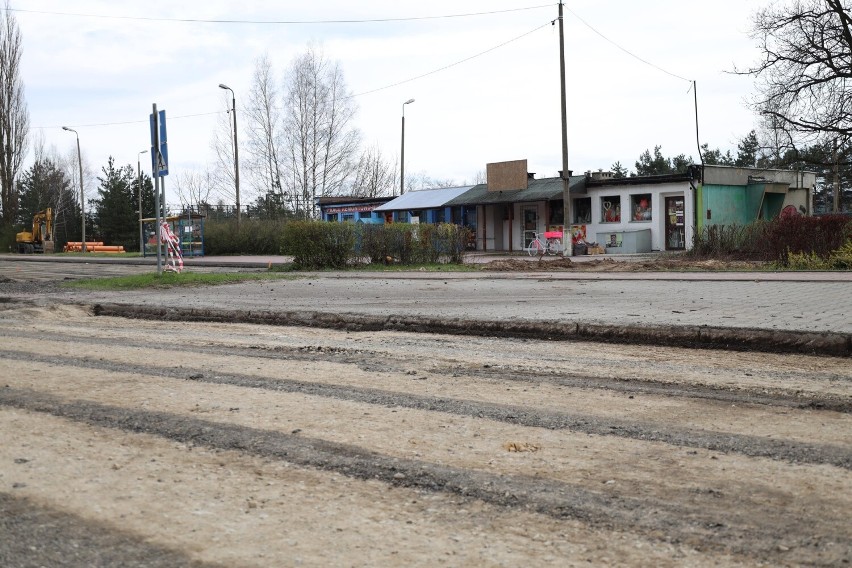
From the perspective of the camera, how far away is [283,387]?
6.03 m

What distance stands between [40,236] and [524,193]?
37.8m

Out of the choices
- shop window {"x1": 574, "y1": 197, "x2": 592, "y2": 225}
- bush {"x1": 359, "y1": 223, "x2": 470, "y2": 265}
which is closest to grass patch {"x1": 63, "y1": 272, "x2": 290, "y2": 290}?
bush {"x1": 359, "y1": 223, "x2": 470, "y2": 265}

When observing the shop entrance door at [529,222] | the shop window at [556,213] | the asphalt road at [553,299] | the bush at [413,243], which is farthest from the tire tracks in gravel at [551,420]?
the shop entrance door at [529,222]

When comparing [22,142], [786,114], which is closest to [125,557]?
[786,114]

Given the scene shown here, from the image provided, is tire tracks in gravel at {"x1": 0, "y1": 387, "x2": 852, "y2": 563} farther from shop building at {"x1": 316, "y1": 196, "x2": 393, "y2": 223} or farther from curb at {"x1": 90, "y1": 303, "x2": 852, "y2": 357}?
shop building at {"x1": 316, "y1": 196, "x2": 393, "y2": 223}

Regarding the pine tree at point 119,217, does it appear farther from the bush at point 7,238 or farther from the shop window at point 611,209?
the shop window at point 611,209

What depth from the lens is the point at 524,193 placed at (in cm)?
4150

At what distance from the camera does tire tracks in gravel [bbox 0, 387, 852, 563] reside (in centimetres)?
313

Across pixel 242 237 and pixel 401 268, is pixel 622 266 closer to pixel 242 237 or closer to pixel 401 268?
pixel 401 268

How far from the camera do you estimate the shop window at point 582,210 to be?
1559 inches

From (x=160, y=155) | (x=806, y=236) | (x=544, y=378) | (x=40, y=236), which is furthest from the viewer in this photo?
(x=40, y=236)

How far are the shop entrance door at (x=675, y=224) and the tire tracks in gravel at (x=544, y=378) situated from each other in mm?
30420

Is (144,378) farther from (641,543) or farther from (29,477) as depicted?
(641,543)

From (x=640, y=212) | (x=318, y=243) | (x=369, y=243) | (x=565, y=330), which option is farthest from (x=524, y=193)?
(x=565, y=330)
